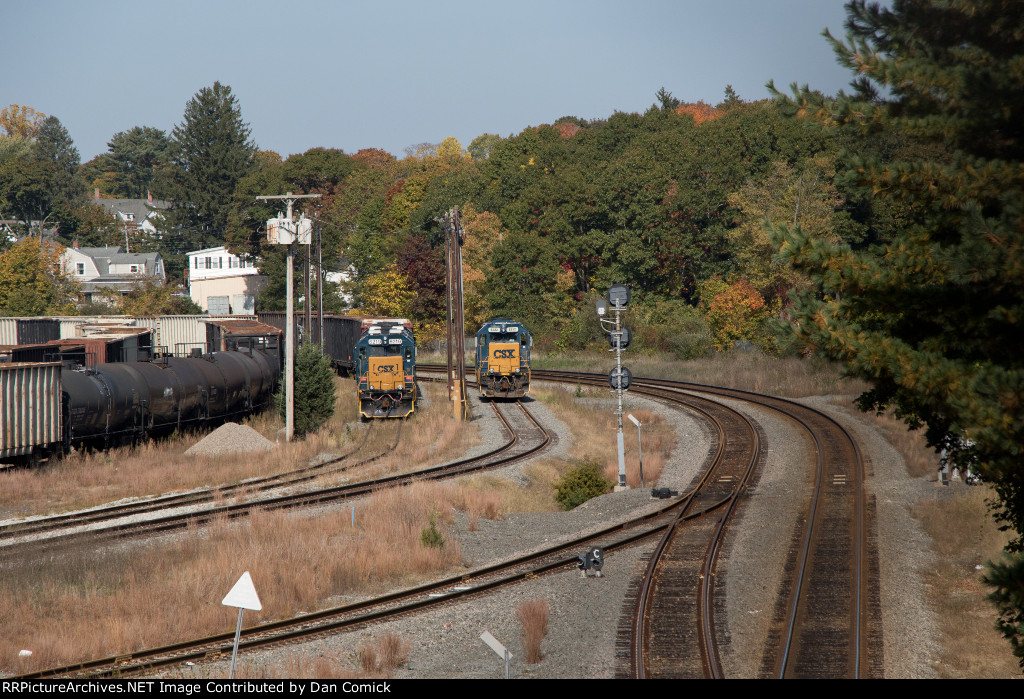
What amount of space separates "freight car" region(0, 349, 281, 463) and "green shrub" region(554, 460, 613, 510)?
A: 14579 millimetres

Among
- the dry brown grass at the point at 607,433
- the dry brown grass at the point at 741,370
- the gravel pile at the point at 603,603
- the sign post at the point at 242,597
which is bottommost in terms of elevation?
the gravel pile at the point at 603,603

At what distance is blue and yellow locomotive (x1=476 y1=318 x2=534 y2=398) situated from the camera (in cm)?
4022

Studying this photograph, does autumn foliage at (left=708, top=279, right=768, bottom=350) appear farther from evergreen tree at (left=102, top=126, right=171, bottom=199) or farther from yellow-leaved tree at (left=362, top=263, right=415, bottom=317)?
evergreen tree at (left=102, top=126, right=171, bottom=199)

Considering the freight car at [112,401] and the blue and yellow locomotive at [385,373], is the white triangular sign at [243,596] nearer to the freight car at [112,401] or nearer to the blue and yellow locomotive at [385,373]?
the freight car at [112,401]

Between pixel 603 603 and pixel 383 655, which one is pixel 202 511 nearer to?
pixel 383 655

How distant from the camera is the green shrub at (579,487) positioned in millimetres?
25422

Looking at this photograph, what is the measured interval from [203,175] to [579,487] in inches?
4332

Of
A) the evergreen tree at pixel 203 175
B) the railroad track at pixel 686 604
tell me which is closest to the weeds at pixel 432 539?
the railroad track at pixel 686 604

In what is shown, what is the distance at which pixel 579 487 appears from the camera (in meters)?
25.7

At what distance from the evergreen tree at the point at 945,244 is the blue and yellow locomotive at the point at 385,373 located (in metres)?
26.9

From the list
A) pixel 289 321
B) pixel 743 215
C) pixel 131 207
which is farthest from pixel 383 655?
pixel 131 207

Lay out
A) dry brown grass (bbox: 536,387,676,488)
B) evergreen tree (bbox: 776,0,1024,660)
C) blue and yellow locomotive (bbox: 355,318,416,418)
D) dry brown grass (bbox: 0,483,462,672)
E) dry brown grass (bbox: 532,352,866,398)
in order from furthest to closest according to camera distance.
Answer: dry brown grass (bbox: 532,352,866,398) < blue and yellow locomotive (bbox: 355,318,416,418) < dry brown grass (bbox: 536,387,676,488) < dry brown grass (bbox: 0,483,462,672) < evergreen tree (bbox: 776,0,1024,660)

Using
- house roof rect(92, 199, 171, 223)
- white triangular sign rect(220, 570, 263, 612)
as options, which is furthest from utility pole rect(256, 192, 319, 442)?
house roof rect(92, 199, 171, 223)

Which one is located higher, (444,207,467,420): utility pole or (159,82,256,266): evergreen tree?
(159,82,256,266): evergreen tree
